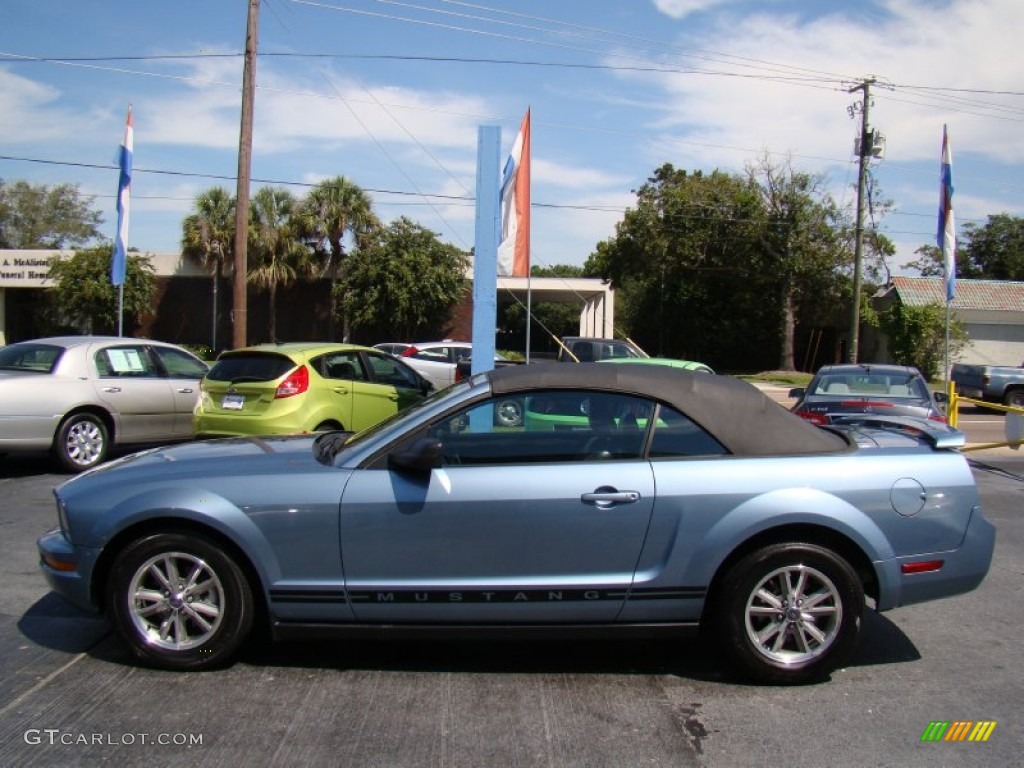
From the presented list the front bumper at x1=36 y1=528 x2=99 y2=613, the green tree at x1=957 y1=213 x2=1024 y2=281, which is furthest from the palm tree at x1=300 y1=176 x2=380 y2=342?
the green tree at x1=957 y1=213 x2=1024 y2=281

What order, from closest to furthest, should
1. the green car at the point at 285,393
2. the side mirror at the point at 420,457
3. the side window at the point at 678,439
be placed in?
→ the side mirror at the point at 420,457
the side window at the point at 678,439
the green car at the point at 285,393

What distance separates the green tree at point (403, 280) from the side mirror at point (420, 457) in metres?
28.6

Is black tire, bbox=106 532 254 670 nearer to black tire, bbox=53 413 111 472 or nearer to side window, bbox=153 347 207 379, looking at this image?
Answer: black tire, bbox=53 413 111 472

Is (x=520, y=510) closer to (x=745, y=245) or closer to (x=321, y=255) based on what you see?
(x=321, y=255)

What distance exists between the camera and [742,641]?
4.14m

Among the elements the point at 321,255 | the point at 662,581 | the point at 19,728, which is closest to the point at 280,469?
the point at 19,728

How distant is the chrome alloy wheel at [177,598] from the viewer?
416 centimetres

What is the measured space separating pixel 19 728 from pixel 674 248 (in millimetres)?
35914

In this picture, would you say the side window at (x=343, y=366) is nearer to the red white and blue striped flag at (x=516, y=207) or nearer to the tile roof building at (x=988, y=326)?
the red white and blue striped flag at (x=516, y=207)

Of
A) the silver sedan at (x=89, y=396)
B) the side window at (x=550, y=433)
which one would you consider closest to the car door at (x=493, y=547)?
the side window at (x=550, y=433)

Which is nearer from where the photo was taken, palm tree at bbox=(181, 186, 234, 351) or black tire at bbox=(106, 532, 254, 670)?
black tire at bbox=(106, 532, 254, 670)

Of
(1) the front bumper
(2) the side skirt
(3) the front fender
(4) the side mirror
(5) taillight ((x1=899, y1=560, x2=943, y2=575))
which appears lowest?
(2) the side skirt

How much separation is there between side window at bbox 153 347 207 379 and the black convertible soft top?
747cm

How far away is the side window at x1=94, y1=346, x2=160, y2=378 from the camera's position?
9.95 metres
